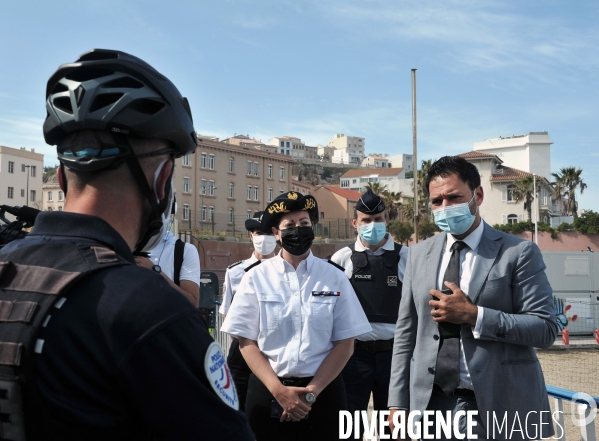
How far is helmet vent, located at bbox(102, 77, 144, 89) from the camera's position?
1.61m

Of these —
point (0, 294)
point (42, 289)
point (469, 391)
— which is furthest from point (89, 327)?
point (469, 391)

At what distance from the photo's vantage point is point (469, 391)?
3455 millimetres

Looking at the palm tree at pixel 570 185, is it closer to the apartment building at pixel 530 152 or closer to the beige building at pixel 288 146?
the apartment building at pixel 530 152

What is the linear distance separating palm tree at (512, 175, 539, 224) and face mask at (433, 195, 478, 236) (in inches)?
2816

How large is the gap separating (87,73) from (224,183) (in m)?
69.7

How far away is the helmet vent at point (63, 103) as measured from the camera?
1.60 meters

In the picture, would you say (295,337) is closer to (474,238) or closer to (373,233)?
(474,238)

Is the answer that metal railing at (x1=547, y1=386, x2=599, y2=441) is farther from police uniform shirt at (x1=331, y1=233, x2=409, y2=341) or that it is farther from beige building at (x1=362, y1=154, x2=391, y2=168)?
beige building at (x1=362, y1=154, x2=391, y2=168)

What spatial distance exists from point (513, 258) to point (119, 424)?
277 cm

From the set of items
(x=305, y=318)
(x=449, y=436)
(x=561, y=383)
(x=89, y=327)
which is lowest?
(x=561, y=383)

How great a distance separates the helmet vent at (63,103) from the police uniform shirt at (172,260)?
11.3ft

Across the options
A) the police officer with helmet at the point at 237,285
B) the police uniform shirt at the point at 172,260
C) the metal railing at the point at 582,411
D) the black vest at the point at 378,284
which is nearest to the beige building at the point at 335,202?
the police officer with helmet at the point at 237,285

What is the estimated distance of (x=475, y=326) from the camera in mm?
3391

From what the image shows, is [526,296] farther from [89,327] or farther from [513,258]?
[89,327]
